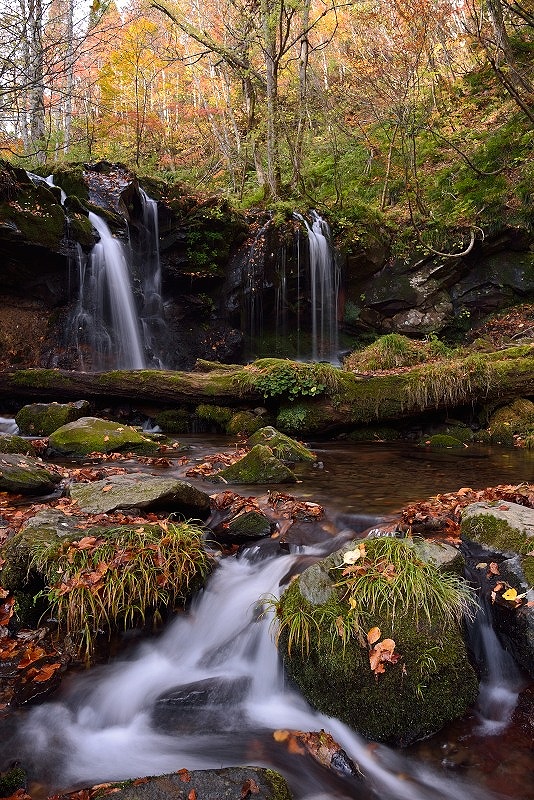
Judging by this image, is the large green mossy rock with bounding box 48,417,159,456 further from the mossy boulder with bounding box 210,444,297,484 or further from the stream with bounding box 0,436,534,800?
the stream with bounding box 0,436,534,800

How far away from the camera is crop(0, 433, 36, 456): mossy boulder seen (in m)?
6.94

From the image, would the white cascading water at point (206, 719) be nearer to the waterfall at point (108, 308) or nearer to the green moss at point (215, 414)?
the green moss at point (215, 414)

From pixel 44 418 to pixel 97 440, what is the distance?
1.75 m

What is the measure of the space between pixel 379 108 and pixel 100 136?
1426 centimetres

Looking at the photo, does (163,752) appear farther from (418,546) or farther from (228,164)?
(228,164)

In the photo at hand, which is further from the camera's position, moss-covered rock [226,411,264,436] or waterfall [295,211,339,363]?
waterfall [295,211,339,363]

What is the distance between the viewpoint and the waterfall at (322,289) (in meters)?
15.2

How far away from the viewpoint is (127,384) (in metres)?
10.0

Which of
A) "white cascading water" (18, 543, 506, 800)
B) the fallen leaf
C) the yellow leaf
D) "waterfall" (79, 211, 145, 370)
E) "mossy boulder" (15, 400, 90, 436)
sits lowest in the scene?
"white cascading water" (18, 543, 506, 800)

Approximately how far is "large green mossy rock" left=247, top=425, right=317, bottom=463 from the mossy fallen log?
5.99 feet

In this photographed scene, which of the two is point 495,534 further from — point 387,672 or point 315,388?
point 315,388

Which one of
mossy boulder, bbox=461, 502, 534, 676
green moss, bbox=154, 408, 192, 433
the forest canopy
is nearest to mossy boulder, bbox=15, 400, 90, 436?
green moss, bbox=154, 408, 192, 433

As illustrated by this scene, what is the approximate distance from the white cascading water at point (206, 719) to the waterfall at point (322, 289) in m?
11.8

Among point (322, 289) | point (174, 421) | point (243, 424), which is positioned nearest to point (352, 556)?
point (243, 424)
